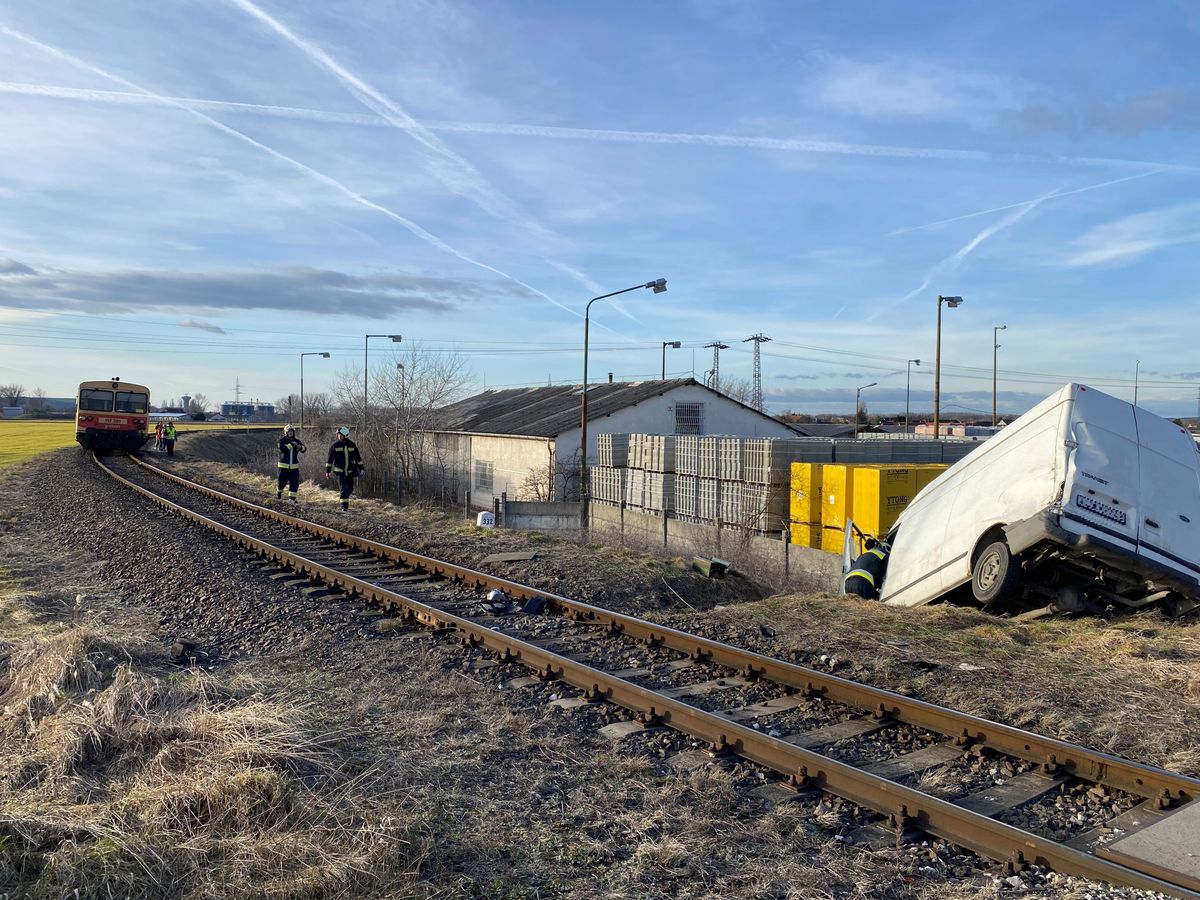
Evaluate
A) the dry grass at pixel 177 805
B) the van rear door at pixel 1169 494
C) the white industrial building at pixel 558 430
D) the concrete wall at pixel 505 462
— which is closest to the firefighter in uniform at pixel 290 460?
the white industrial building at pixel 558 430

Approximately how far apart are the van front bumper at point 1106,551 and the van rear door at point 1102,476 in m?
0.08

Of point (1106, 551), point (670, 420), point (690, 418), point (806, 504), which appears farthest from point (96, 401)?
point (1106, 551)

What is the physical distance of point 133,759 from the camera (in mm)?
4473

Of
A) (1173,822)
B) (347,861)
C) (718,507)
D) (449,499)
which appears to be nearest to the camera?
(347,861)

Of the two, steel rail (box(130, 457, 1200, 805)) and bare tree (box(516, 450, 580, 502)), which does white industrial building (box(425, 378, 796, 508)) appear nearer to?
bare tree (box(516, 450, 580, 502))

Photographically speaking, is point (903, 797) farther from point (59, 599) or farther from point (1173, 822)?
point (59, 599)

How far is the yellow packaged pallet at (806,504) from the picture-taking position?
1878 centimetres

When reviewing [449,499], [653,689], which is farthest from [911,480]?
[449,499]

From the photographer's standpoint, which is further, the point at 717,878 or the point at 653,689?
the point at 653,689

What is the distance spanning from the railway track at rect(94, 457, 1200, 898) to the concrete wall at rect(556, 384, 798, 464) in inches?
818

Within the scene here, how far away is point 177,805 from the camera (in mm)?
3859

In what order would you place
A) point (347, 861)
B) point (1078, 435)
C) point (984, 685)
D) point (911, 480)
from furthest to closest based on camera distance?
point (911, 480) → point (1078, 435) → point (984, 685) → point (347, 861)

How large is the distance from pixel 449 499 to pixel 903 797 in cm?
3378

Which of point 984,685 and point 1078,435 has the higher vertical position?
point 1078,435
